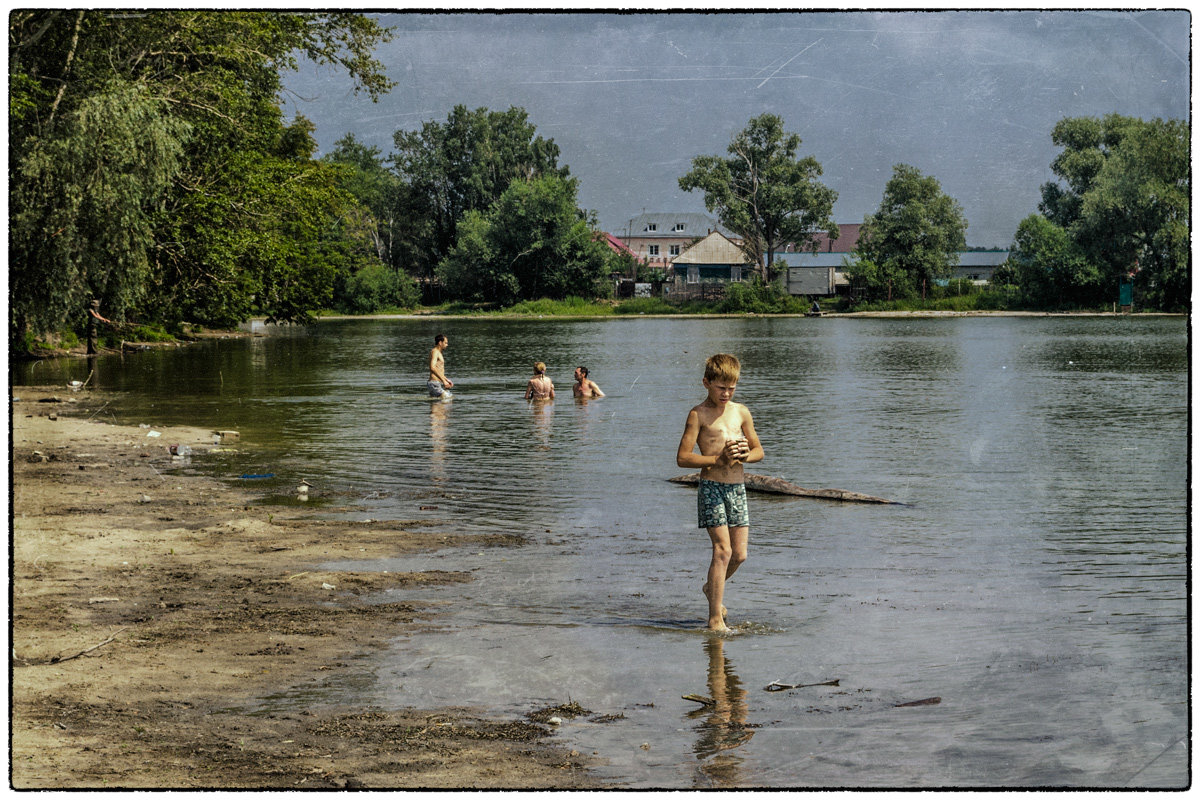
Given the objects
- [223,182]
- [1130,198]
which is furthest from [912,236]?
[223,182]

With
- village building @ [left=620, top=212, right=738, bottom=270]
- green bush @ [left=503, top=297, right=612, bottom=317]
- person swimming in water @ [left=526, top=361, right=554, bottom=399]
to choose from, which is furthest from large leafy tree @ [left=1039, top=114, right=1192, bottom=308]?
village building @ [left=620, top=212, right=738, bottom=270]

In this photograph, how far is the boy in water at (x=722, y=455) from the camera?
9.29 metres

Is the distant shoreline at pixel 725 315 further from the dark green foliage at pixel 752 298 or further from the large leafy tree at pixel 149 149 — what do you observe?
the large leafy tree at pixel 149 149

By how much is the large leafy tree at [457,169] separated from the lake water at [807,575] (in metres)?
51.8

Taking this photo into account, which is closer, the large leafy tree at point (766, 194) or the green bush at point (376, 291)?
the large leafy tree at point (766, 194)

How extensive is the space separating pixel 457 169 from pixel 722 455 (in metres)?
81.2

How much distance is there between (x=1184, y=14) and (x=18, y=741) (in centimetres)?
912

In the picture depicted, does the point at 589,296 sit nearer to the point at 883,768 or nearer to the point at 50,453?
the point at 50,453

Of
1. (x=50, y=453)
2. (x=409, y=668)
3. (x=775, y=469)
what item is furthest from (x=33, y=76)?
(x=409, y=668)

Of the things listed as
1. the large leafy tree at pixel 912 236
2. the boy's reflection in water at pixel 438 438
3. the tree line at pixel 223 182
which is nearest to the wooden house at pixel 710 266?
the large leafy tree at pixel 912 236

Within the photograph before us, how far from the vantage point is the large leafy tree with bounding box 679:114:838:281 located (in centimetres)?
8392

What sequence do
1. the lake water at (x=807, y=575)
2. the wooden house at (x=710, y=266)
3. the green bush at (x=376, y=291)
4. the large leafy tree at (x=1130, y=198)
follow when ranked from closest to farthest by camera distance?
the lake water at (x=807, y=575) → the large leafy tree at (x=1130, y=198) → the green bush at (x=376, y=291) → the wooden house at (x=710, y=266)

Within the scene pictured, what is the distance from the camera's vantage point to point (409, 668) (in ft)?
29.5

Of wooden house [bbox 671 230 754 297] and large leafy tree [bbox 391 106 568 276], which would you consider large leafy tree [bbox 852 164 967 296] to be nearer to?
wooden house [bbox 671 230 754 297]
